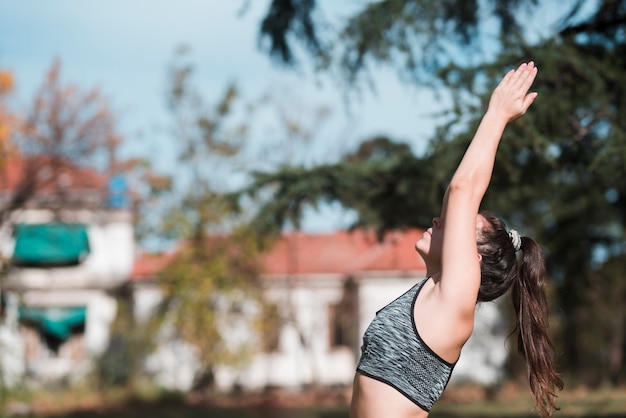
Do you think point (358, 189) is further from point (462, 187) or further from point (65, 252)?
point (65, 252)

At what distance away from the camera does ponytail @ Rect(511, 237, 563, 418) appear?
3.51m

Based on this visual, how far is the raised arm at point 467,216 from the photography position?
316 cm

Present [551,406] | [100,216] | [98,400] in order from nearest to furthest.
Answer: [551,406]
[98,400]
[100,216]

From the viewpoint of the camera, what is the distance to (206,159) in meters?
26.8

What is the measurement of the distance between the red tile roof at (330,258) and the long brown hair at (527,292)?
1000 inches

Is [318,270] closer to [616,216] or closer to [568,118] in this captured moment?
[616,216]

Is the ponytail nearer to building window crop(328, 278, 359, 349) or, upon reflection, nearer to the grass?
the grass

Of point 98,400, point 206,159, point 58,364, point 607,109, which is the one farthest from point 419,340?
point 58,364

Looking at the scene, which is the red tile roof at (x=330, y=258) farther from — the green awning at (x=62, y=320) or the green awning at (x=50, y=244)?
the green awning at (x=62, y=320)

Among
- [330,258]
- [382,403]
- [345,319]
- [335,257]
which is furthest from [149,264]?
[382,403]

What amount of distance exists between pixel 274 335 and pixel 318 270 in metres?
4.97

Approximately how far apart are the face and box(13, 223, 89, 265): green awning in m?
26.4

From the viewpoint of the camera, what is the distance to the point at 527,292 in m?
3.53

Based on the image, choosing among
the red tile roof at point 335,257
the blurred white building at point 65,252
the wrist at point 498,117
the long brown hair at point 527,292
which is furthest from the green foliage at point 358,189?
the red tile roof at point 335,257
